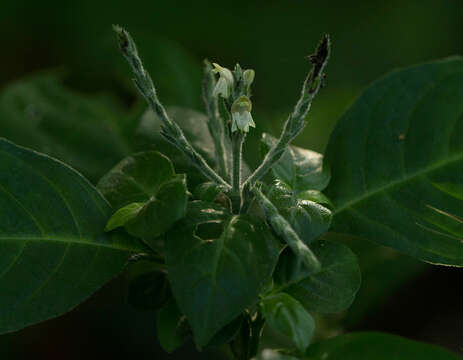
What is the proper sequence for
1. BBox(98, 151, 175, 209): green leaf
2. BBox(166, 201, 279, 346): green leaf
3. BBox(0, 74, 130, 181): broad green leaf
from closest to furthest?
BBox(166, 201, 279, 346): green leaf → BBox(98, 151, 175, 209): green leaf → BBox(0, 74, 130, 181): broad green leaf

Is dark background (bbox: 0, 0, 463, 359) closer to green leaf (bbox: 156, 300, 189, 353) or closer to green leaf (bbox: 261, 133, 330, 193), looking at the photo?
green leaf (bbox: 261, 133, 330, 193)

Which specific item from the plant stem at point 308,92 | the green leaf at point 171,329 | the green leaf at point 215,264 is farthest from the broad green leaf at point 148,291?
the plant stem at point 308,92

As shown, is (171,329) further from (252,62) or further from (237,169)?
(252,62)

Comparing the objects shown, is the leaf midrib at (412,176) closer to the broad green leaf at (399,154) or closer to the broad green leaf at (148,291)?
the broad green leaf at (399,154)

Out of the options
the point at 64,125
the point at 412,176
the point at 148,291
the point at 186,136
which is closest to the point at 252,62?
the point at 64,125

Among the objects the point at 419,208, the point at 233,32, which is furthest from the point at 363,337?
the point at 233,32

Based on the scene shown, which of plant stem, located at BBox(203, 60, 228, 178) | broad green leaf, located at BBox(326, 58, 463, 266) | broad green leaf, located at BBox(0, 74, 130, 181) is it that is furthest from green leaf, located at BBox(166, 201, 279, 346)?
broad green leaf, located at BBox(0, 74, 130, 181)
